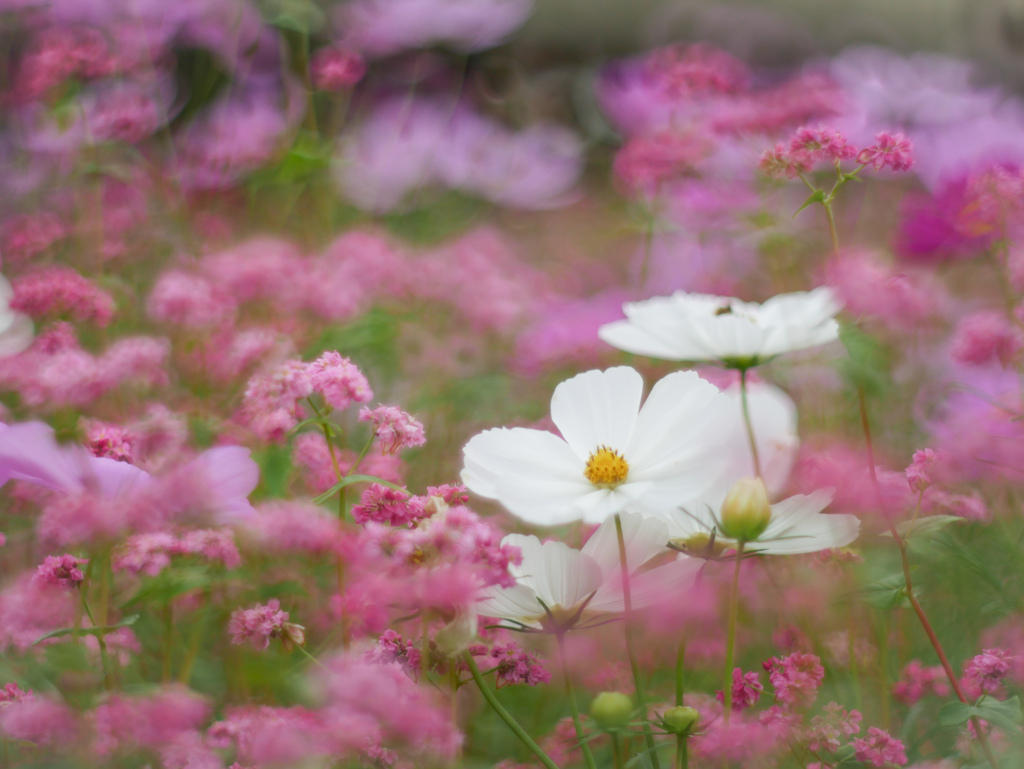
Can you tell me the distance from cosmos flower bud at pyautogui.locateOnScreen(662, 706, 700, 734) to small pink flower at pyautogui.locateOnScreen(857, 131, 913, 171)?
28cm

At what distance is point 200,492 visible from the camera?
34 centimetres

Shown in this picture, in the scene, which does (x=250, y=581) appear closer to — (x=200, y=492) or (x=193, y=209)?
(x=200, y=492)

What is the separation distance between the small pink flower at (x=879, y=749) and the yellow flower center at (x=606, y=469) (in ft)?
0.52

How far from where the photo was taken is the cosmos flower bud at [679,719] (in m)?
0.34

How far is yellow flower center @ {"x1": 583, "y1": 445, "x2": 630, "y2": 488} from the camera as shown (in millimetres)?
412

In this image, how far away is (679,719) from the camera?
0.34 meters

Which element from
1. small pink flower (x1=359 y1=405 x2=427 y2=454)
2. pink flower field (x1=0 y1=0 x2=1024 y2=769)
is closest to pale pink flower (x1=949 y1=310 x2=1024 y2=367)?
pink flower field (x1=0 y1=0 x2=1024 y2=769)

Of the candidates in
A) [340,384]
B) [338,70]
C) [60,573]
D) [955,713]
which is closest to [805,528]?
[955,713]

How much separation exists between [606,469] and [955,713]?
19 centimetres

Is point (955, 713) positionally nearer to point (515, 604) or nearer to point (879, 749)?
point (879, 749)

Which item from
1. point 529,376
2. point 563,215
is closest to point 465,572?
point 529,376

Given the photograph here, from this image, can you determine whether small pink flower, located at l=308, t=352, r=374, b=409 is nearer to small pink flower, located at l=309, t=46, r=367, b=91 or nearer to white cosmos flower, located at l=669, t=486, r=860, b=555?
white cosmos flower, located at l=669, t=486, r=860, b=555

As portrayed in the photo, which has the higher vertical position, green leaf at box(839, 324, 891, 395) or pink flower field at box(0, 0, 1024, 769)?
green leaf at box(839, 324, 891, 395)

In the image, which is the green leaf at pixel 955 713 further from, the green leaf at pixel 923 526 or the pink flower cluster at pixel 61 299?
the pink flower cluster at pixel 61 299
